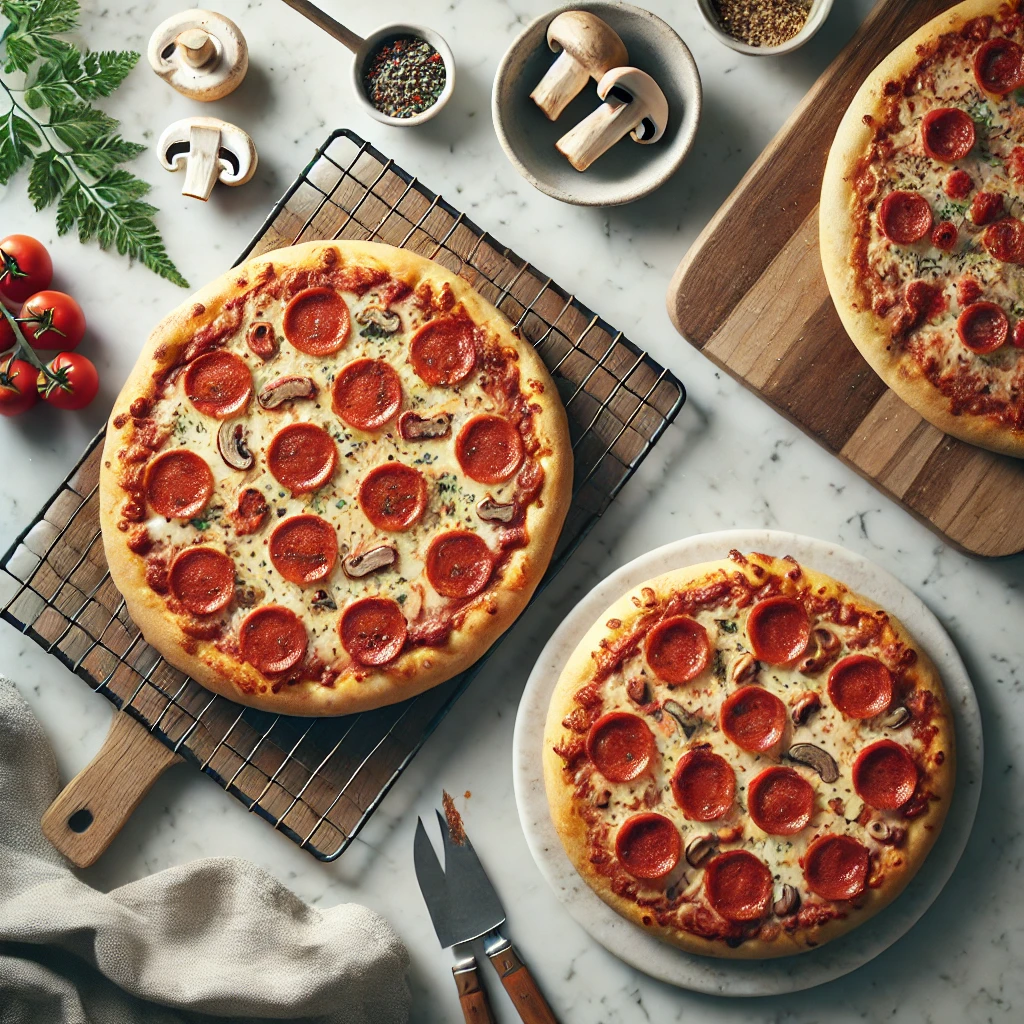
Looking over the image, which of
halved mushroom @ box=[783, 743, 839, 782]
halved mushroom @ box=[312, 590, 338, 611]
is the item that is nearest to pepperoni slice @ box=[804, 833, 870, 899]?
halved mushroom @ box=[783, 743, 839, 782]

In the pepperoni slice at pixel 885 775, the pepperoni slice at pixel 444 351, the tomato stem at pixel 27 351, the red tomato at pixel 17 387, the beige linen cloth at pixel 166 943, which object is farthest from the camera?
the red tomato at pixel 17 387

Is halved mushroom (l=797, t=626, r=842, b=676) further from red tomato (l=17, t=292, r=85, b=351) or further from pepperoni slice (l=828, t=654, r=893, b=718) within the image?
red tomato (l=17, t=292, r=85, b=351)

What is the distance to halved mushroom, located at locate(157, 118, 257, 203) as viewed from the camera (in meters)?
4.73

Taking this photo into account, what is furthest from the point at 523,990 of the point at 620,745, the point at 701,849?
the point at 620,745

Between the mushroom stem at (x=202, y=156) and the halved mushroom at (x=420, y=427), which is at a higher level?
the mushroom stem at (x=202, y=156)

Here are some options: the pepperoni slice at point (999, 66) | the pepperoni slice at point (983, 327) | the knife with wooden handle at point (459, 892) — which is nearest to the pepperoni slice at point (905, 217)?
the pepperoni slice at point (983, 327)

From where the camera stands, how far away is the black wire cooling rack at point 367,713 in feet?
15.0

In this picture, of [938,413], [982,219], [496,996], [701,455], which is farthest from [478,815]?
[982,219]

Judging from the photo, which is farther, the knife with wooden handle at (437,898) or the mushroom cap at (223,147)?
the mushroom cap at (223,147)

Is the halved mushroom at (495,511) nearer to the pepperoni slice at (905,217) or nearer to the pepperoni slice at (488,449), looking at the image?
the pepperoni slice at (488,449)

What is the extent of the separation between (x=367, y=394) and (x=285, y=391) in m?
0.35

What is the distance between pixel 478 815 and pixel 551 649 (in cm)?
84

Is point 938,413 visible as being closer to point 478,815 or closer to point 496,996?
point 478,815

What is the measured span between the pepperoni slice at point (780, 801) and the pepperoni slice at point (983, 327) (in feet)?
6.24
